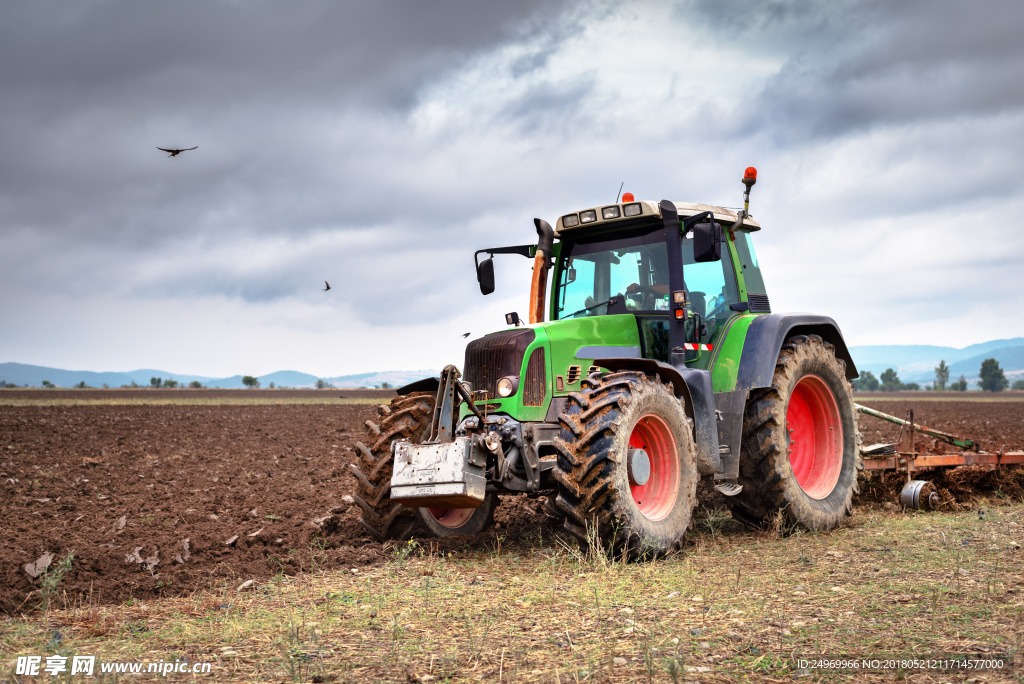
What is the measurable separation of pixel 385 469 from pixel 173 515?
283 centimetres

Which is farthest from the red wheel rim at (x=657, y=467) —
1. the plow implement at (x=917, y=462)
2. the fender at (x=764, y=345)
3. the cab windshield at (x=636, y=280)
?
the plow implement at (x=917, y=462)

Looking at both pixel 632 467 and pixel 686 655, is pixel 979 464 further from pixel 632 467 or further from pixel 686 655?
pixel 686 655

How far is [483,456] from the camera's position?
6.33 m

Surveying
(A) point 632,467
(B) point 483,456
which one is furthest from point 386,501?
(A) point 632,467

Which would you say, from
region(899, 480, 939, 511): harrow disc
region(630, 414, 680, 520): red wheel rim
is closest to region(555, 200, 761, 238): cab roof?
region(630, 414, 680, 520): red wheel rim

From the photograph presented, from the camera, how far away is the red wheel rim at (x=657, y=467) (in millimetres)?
6629

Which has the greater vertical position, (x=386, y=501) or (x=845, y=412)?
(x=845, y=412)

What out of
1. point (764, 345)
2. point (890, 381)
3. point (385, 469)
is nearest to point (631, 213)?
point (764, 345)

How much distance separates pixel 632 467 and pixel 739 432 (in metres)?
1.60

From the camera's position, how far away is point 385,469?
23.3ft

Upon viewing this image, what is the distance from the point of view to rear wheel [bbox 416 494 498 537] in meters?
7.47

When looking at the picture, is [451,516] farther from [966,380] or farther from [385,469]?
[966,380]

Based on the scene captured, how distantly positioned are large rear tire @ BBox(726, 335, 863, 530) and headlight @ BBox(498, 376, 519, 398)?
236 centimetres

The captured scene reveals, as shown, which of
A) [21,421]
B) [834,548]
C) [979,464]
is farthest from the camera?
[21,421]
